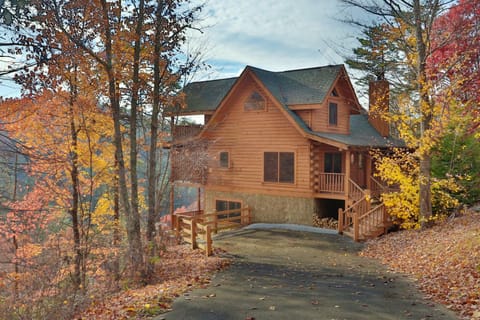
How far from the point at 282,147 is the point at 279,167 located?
1.10 metres

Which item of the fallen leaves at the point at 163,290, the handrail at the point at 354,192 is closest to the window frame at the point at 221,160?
the handrail at the point at 354,192

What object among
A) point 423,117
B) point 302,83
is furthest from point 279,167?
point 423,117

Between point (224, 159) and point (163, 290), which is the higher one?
point (224, 159)

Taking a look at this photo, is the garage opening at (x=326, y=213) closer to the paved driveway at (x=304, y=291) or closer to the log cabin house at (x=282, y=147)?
the log cabin house at (x=282, y=147)

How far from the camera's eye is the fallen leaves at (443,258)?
290 inches

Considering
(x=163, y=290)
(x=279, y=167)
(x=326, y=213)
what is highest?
(x=279, y=167)

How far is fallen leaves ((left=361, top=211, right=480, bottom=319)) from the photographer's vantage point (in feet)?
24.1

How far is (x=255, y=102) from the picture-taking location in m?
20.9

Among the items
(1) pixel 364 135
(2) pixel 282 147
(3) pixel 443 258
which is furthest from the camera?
(1) pixel 364 135

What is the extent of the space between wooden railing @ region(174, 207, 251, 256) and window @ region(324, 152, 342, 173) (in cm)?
498

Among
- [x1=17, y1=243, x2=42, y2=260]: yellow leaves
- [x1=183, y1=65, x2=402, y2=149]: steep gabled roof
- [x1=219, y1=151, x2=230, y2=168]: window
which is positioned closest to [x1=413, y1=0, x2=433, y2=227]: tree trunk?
[x1=183, y1=65, x2=402, y2=149]: steep gabled roof

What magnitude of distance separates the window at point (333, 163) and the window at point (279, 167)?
202 centimetres

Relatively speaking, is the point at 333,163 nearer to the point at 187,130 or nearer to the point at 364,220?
the point at 364,220

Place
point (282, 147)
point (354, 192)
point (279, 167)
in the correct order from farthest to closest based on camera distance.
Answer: point (279, 167), point (282, 147), point (354, 192)
